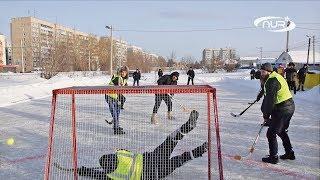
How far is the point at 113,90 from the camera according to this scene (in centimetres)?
384

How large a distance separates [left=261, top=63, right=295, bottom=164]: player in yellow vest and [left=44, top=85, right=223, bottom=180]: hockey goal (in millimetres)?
773

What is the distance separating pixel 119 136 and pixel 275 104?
2178 mm

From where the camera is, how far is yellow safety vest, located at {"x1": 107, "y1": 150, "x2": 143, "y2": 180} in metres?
3.93

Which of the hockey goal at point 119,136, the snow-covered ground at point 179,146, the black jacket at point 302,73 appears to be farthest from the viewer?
the black jacket at point 302,73

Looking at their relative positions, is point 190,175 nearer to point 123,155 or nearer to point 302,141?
point 123,155

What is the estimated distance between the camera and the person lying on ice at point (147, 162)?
3.95m

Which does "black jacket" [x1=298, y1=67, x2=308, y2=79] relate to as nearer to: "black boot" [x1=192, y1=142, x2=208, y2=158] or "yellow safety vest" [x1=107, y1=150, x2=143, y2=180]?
"black boot" [x1=192, y1=142, x2=208, y2=158]

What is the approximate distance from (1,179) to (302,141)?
504 cm

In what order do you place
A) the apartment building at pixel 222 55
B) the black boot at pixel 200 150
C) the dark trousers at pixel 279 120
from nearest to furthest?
the black boot at pixel 200 150 < the dark trousers at pixel 279 120 < the apartment building at pixel 222 55

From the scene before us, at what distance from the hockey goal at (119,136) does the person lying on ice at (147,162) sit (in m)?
0.09

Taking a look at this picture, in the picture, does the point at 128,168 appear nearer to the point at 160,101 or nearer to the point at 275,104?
the point at 275,104

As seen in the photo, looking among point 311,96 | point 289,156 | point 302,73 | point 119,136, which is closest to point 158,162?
point 119,136

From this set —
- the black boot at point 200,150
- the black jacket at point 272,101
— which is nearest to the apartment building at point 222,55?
the black jacket at point 272,101

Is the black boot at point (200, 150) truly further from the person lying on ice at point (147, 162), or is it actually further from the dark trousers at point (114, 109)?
the dark trousers at point (114, 109)
